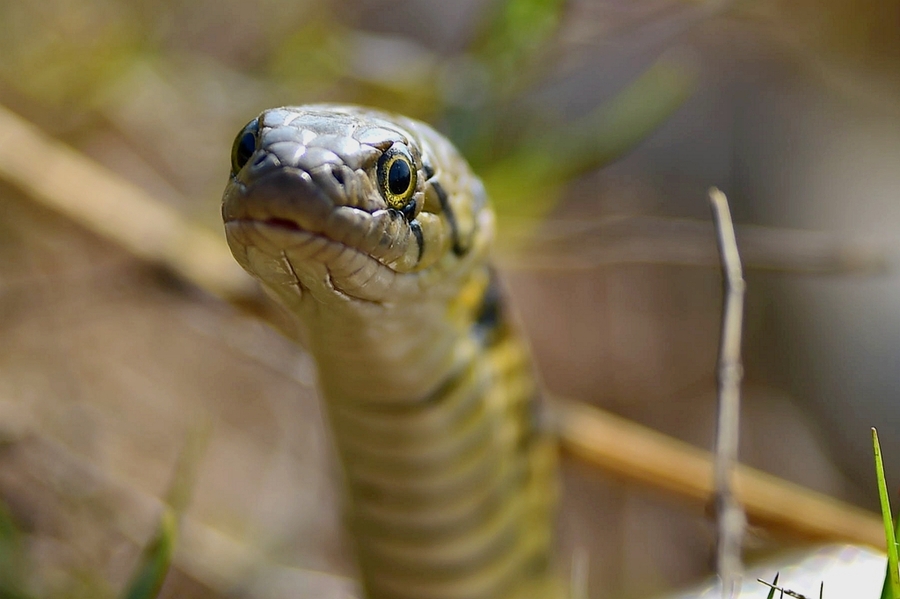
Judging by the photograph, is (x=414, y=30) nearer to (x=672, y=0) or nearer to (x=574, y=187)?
(x=574, y=187)

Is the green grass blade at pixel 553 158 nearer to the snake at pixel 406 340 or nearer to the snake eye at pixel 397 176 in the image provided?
the snake at pixel 406 340

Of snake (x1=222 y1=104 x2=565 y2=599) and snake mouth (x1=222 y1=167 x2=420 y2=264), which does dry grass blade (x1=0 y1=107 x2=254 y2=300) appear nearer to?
snake (x1=222 y1=104 x2=565 y2=599)

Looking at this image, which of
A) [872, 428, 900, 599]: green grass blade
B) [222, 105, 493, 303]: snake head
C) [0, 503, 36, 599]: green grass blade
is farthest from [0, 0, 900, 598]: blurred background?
[872, 428, 900, 599]: green grass blade

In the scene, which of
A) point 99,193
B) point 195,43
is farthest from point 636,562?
point 195,43

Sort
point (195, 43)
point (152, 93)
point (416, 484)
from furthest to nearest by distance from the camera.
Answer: point (195, 43) < point (152, 93) < point (416, 484)

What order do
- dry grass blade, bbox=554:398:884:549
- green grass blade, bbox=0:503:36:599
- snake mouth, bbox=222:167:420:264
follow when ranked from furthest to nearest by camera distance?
dry grass blade, bbox=554:398:884:549 < green grass blade, bbox=0:503:36:599 < snake mouth, bbox=222:167:420:264
